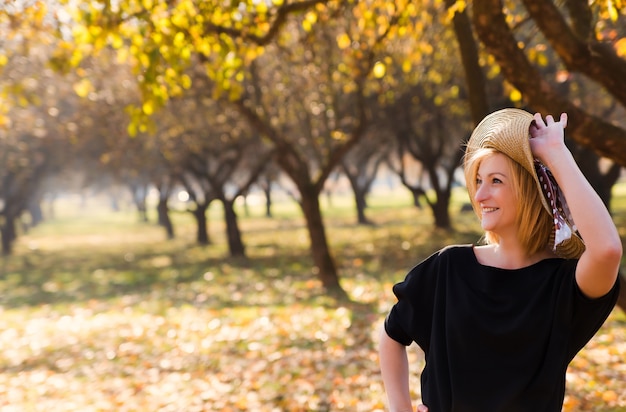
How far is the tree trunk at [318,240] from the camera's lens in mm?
13672

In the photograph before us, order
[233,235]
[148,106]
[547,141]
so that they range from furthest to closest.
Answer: [233,235] < [148,106] < [547,141]

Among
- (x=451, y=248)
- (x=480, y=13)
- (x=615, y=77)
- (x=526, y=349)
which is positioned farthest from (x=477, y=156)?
(x=615, y=77)

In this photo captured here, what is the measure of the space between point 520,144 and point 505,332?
0.60m

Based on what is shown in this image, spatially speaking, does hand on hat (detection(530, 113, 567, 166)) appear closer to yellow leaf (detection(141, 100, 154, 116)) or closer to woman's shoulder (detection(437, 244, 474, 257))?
woman's shoulder (detection(437, 244, 474, 257))

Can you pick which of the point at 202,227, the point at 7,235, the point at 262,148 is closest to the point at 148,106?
the point at 262,148

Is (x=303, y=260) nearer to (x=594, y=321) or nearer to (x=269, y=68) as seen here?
(x=269, y=68)

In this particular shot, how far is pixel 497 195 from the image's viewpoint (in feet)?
6.73

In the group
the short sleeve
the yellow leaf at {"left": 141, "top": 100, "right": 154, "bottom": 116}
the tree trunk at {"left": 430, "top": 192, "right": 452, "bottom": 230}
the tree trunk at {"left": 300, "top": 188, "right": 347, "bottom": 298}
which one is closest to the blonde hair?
the short sleeve

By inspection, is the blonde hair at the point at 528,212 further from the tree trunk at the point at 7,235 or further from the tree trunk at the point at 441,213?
the tree trunk at the point at 7,235

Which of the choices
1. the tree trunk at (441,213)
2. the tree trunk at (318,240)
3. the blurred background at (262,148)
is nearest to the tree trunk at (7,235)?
the blurred background at (262,148)

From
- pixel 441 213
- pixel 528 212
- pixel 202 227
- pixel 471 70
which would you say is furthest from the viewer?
pixel 202 227

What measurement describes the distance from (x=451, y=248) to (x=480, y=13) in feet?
9.15

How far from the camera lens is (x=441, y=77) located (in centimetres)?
1423

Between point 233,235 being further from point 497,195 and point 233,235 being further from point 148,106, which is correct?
point 497,195
